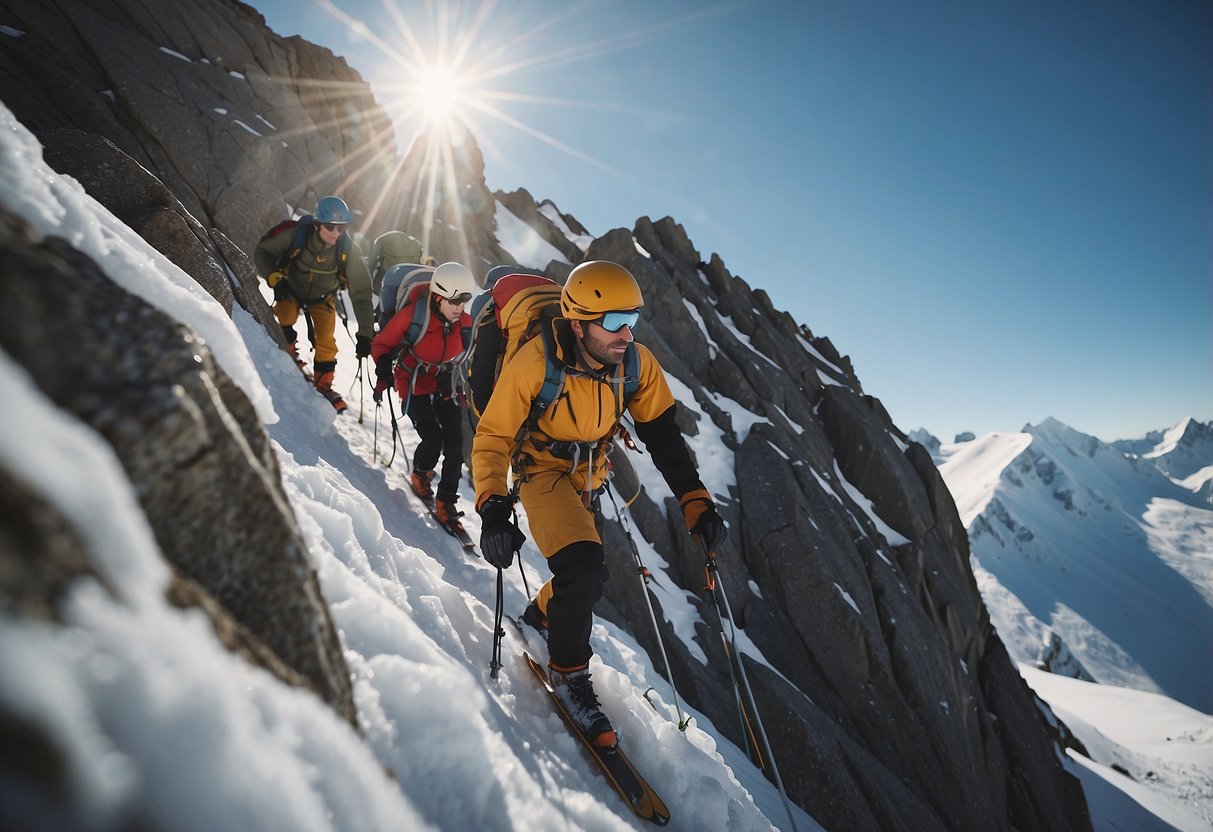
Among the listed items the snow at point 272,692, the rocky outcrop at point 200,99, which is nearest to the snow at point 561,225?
the rocky outcrop at point 200,99

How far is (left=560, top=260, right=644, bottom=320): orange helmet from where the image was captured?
4227mm

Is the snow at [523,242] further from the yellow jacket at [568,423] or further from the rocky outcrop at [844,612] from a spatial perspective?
the yellow jacket at [568,423]

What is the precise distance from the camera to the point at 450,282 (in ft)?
22.5

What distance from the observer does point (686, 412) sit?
69.1 ft

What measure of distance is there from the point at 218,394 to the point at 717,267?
37.2m

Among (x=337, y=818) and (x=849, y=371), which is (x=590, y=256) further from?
(x=337, y=818)

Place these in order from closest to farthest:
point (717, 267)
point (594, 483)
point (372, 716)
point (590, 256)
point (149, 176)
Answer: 1. point (372, 716)
2. point (594, 483)
3. point (149, 176)
4. point (590, 256)
5. point (717, 267)

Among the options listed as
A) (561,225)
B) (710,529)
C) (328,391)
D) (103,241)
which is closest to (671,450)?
(710,529)

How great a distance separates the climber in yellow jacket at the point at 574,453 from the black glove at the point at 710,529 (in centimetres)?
1

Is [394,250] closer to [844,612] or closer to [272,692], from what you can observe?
[272,692]

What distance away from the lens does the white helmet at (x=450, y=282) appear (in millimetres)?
6848

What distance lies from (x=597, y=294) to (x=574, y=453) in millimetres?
1353

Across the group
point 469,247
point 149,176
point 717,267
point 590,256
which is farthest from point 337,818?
point 717,267

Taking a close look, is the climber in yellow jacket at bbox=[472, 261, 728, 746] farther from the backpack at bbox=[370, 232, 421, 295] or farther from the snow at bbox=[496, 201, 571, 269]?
the snow at bbox=[496, 201, 571, 269]
